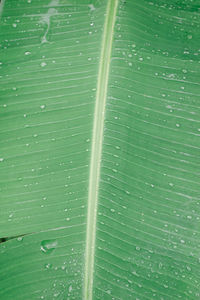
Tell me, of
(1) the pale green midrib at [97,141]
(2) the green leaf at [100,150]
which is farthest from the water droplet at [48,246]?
(1) the pale green midrib at [97,141]

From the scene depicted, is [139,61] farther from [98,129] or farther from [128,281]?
[128,281]

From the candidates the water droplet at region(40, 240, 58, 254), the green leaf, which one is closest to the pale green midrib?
the green leaf

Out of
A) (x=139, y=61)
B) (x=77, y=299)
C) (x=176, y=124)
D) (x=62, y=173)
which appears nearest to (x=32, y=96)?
(x=62, y=173)

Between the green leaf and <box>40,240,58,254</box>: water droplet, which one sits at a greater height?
the green leaf

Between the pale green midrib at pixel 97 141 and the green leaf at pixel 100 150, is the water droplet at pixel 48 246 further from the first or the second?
the pale green midrib at pixel 97 141

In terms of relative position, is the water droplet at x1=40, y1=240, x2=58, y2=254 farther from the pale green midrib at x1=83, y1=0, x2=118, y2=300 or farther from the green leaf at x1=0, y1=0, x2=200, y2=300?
the pale green midrib at x1=83, y1=0, x2=118, y2=300

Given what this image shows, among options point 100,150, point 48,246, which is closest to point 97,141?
point 100,150
